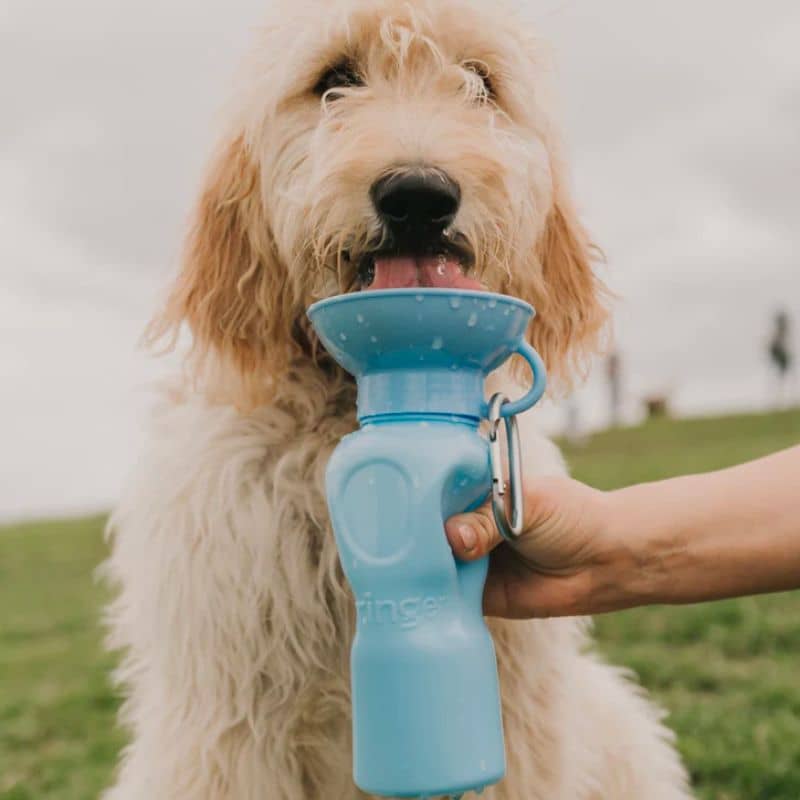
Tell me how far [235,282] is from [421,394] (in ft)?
3.97

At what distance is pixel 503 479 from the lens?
1917mm

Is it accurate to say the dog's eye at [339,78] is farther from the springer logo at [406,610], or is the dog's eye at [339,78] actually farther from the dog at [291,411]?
the springer logo at [406,610]

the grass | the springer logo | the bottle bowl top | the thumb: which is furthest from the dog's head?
the grass

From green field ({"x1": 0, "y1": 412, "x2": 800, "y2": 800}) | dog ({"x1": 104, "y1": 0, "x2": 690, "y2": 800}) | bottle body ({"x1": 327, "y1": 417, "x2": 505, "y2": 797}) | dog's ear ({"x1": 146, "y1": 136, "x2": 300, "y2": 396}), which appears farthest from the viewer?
green field ({"x1": 0, "y1": 412, "x2": 800, "y2": 800})

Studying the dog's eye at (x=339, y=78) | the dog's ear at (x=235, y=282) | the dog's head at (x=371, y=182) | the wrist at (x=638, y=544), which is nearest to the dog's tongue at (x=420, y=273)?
the dog's head at (x=371, y=182)

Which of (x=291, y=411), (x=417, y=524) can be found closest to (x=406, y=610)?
(x=417, y=524)

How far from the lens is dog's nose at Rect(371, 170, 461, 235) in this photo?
93.0 inches

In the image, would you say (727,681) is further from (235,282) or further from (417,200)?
(417,200)

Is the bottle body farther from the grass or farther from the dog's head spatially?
the grass

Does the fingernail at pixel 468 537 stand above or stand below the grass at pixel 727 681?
above

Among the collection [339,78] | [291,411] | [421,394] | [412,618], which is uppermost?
[339,78]

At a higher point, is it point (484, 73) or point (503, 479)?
point (484, 73)

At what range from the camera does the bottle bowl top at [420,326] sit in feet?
5.96

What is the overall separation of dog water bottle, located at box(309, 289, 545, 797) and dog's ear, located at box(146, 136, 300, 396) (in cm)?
96
